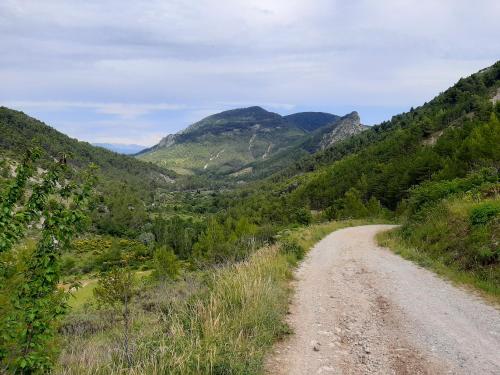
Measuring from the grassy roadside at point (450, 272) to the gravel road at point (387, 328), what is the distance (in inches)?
18.0

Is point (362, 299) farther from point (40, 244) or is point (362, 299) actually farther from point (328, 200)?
point (328, 200)

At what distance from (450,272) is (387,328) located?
6495 millimetres

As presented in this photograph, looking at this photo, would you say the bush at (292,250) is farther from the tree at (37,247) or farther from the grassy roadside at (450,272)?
the tree at (37,247)

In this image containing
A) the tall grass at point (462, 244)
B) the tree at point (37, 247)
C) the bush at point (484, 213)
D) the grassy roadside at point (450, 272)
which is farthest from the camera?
the bush at point (484, 213)

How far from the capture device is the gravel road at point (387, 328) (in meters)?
6.47

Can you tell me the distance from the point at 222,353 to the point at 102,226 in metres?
200

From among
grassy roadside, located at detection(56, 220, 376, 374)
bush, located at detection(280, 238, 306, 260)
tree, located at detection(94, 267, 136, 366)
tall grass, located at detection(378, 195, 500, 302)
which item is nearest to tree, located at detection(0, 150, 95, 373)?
grassy roadside, located at detection(56, 220, 376, 374)

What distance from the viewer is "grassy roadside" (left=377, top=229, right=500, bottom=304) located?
1055cm

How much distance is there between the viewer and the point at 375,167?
10406 cm

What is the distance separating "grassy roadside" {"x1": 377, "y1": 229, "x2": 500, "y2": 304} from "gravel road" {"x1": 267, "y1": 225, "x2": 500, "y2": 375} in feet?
1.50

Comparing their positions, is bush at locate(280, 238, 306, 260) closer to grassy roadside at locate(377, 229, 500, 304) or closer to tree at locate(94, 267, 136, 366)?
grassy roadside at locate(377, 229, 500, 304)

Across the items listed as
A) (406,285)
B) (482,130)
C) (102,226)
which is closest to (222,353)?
(406,285)

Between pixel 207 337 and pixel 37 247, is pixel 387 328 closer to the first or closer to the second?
pixel 207 337

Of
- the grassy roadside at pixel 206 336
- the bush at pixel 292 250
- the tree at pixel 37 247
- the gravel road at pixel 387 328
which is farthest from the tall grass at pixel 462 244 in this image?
the tree at pixel 37 247
